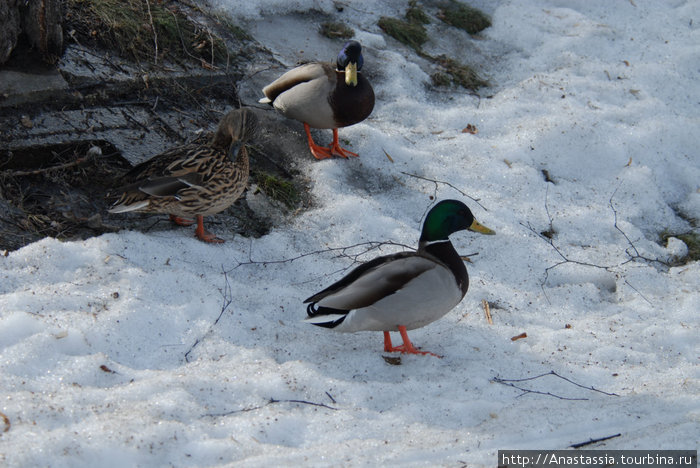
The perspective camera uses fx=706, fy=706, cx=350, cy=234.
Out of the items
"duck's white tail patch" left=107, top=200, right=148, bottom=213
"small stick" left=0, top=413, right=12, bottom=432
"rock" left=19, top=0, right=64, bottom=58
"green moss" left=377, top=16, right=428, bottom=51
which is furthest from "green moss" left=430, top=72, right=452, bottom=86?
"small stick" left=0, top=413, right=12, bottom=432

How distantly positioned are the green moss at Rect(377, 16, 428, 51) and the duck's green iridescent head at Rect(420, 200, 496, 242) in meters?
3.02

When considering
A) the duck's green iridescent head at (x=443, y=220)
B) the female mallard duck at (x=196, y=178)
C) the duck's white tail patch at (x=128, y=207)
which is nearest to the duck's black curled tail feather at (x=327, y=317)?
Result: the duck's green iridescent head at (x=443, y=220)

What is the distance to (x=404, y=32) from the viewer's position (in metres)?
6.25

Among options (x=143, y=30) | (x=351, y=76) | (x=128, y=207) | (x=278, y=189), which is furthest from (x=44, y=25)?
(x=351, y=76)

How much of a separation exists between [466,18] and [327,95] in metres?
2.48

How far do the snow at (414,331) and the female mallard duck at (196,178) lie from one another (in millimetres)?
193

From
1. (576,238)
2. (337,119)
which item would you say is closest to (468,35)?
(337,119)

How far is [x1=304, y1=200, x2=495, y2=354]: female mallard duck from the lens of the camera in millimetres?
3197

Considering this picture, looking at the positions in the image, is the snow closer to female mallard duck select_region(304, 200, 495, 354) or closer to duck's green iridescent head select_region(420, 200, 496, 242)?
female mallard duck select_region(304, 200, 495, 354)

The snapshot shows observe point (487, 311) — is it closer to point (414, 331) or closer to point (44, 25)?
point (414, 331)

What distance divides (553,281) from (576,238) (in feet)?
1.67

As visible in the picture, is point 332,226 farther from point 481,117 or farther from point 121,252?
point 481,117

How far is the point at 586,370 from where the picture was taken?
10.8ft

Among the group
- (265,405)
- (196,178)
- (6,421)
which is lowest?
(265,405)
